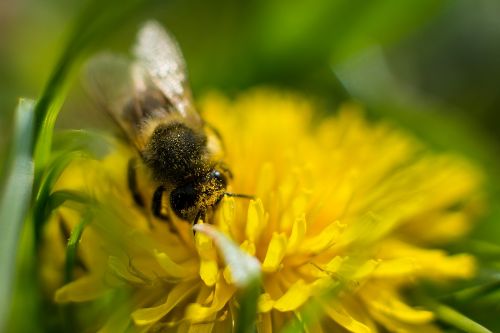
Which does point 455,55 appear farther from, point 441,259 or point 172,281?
point 172,281

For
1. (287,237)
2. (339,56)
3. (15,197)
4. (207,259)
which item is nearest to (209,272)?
(207,259)

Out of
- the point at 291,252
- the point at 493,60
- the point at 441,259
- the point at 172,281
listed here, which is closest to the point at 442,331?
the point at 441,259

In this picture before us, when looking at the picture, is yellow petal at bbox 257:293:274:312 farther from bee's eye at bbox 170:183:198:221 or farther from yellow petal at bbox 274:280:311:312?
bee's eye at bbox 170:183:198:221

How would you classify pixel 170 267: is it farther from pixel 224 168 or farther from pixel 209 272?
pixel 224 168

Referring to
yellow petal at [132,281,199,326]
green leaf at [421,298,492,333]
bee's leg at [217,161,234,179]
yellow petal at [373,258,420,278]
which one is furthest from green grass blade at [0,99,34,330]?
green leaf at [421,298,492,333]

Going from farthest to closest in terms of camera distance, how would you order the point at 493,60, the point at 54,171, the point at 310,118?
the point at 493,60
the point at 310,118
the point at 54,171

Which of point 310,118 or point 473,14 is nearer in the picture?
point 310,118

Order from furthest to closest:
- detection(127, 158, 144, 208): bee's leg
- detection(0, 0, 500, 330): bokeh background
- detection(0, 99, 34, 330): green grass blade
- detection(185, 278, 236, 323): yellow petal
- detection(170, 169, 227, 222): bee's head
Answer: detection(0, 0, 500, 330): bokeh background → detection(127, 158, 144, 208): bee's leg → detection(170, 169, 227, 222): bee's head → detection(185, 278, 236, 323): yellow petal → detection(0, 99, 34, 330): green grass blade
